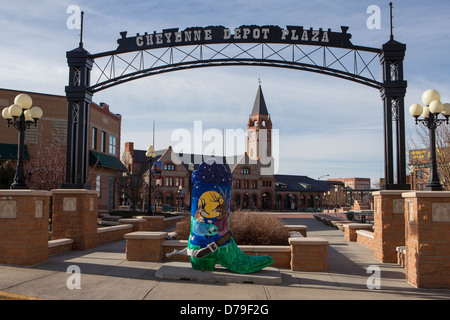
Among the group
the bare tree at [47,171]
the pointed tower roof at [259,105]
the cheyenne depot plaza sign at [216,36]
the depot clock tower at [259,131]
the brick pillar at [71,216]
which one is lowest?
the brick pillar at [71,216]

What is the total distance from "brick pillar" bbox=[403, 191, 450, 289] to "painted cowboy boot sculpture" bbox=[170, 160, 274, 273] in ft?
9.21

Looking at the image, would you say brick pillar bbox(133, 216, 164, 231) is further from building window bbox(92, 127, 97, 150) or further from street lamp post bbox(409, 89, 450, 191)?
building window bbox(92, 127, 97, 150)

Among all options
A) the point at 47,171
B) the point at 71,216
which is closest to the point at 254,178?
the point at 47,171

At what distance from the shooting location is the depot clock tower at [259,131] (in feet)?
280

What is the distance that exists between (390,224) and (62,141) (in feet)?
61.7

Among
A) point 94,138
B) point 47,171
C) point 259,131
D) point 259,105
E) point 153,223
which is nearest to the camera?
point 47,171

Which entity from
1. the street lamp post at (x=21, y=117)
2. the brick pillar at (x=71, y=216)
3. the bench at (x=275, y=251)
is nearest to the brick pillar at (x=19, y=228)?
the street lamp post at (x=21, y=117)

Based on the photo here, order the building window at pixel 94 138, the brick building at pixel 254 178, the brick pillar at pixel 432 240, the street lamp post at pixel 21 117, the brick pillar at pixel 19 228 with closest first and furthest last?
the brick pillar at pixel 432 240, the brick pillar at pixel 19 228, the street lamp post at pixel 21 117, the building window at pixel 94 138, the brick building at pixel 254 178

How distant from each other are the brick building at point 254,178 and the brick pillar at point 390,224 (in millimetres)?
43136

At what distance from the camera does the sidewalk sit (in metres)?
6.53

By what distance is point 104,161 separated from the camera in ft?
96.7

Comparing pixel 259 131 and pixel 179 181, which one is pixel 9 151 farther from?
pixel 259 131

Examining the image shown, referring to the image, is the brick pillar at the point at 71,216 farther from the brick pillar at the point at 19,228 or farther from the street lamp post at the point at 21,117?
the brick pillar at the point at 19,228
